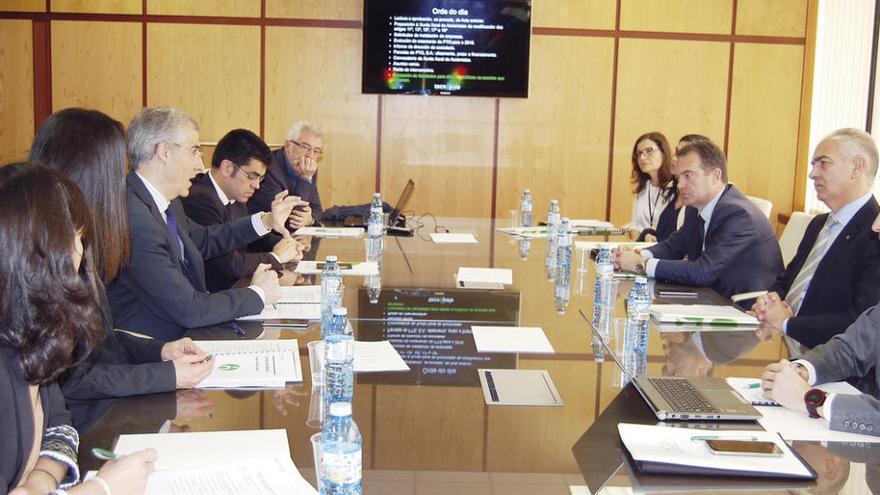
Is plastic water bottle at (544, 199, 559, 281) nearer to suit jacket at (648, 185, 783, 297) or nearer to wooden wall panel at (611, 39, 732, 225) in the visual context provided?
suit jacket at (648, 185, 783, 297)

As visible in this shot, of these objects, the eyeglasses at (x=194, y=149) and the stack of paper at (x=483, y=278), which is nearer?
the eyeglasses at (x=194, y=149)

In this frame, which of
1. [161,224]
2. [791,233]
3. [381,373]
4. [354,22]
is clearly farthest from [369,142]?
[381,373]

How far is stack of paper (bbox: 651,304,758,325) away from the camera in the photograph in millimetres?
2785

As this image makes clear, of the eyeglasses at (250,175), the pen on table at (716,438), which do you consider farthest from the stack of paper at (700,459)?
the eyeglasses at (250,175)

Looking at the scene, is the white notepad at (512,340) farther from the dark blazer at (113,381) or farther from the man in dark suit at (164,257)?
the dark blazer at (113,381)

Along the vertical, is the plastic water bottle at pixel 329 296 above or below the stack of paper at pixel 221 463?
above

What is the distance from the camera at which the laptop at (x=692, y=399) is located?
1782mm

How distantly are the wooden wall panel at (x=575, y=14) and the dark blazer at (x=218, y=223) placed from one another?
12.5 feet

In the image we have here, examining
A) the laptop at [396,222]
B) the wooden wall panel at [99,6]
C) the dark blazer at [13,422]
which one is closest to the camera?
the dark blazer at [13,422]

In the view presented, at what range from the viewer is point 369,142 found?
751cm

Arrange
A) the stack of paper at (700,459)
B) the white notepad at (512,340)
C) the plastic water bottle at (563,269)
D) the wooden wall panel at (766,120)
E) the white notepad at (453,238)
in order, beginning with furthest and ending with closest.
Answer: the wooden wall panel at (766,120), the white notepad at (453,238), the plastic water bottle at (563,269), the white notepad at (512,340), the stack of paper at (700,459)

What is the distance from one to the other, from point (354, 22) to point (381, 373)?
5733 mm

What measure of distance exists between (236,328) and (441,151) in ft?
16.9

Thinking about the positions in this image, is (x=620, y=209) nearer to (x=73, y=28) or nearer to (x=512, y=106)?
(x=512, y=106)
